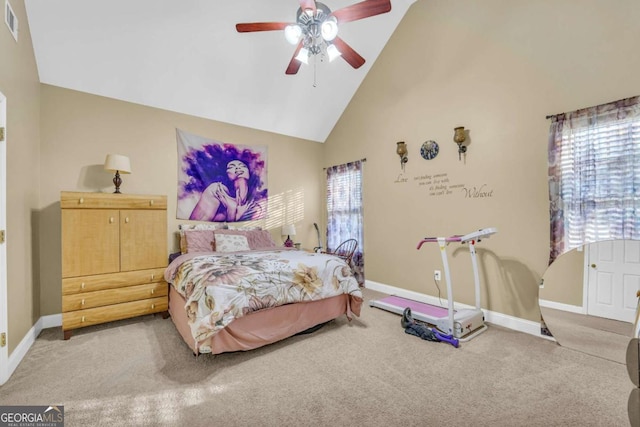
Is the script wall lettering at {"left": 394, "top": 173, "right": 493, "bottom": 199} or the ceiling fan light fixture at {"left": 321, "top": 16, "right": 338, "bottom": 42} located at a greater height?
the ceiling fan light fixture at {"left": 321, "top": 16, "right": 338, "bottom": 42}

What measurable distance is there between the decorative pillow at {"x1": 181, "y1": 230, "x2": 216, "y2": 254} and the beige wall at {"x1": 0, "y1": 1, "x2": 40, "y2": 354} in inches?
55.7

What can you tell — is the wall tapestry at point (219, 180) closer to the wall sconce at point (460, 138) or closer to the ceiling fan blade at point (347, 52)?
the ceiling fan blade at point (347, 52)

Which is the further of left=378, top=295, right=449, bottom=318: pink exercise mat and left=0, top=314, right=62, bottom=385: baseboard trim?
left=378, top=295, right=449, bottom=318: pink exercise mat

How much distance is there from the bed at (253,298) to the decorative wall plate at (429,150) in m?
1.81

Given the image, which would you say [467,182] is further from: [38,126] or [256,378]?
[38,126]

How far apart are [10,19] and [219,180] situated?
7.89 feet

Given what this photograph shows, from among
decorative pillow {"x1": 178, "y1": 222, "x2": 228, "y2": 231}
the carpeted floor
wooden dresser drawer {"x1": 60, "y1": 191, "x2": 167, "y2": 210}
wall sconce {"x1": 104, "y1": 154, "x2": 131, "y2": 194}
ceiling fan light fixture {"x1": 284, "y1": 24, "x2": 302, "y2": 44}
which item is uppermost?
ceiling fan light fixture {"x1": 284, "y1": 24, "x2": 302, "y2": 44}

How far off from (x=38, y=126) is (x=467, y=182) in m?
4.71

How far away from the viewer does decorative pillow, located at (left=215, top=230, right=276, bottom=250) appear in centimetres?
387

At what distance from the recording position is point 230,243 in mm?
3648

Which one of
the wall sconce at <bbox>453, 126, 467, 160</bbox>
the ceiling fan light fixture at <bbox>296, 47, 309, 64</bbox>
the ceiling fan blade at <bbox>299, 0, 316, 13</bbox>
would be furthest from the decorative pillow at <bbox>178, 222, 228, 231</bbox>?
the wall sconce at <bbox>453, 126, 467, 160</bbox>

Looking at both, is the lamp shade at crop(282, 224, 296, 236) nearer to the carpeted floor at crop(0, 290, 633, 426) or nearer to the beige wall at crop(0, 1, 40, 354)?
the carpeted floor at crop(0, 290, 633, 426)

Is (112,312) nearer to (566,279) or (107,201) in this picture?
(107,201)

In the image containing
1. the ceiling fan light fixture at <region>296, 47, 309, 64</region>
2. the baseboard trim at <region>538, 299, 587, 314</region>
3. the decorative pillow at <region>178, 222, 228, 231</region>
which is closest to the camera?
the baseboard trim at <region>538, 299, 587, 314</region>
